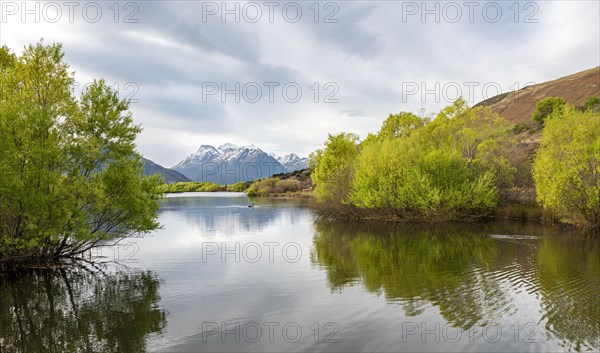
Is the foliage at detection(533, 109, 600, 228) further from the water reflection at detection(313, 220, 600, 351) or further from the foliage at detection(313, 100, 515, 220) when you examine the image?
the foliage at detection(313, 100, 515, 220)

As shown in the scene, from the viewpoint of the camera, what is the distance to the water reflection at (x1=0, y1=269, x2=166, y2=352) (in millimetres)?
13469

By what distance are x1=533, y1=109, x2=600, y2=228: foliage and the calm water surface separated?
18.7ft

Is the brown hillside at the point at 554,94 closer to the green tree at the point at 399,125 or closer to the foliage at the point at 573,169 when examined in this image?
the green tree at the point at 399,125

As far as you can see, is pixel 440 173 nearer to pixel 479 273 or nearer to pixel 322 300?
pixel 479 273

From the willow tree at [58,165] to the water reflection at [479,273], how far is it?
14.5 m

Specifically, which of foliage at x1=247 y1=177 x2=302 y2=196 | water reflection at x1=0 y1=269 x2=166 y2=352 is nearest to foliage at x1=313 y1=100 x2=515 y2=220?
water reflection at x1=0 y1=269 x2=166 y2=352

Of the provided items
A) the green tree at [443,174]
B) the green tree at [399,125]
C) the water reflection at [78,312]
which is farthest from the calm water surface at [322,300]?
the green tree at [399,125]

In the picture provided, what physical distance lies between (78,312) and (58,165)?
11245mm

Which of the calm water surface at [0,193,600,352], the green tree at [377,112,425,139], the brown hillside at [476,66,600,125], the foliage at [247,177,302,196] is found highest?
the brown hillside at [476,66,600,125]

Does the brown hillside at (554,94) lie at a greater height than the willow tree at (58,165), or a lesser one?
Answer: greater

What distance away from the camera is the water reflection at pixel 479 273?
15297 mm

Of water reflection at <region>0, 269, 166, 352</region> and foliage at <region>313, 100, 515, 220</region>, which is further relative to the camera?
foliage at <region>313, 100, 515, 220</region>

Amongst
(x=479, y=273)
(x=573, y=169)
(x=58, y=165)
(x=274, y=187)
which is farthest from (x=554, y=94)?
(x=58, y=165)

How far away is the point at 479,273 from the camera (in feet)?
72.8
